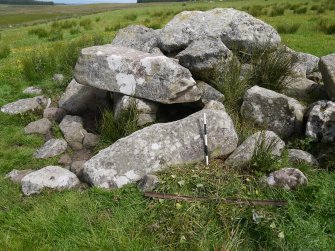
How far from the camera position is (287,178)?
4.93 metres

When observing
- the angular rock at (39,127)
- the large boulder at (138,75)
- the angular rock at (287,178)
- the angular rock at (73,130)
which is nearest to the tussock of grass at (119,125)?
the large boulder at (138,75)

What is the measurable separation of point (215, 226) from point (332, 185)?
5.78 feet

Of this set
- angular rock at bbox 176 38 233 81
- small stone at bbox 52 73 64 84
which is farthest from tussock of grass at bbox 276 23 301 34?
small stone at bbox 52 73 64 84

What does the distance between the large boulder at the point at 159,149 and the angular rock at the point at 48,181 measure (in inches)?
10.2

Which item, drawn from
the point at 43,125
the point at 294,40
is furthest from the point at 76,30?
the point at 43,125

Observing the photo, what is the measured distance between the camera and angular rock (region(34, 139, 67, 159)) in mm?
6664

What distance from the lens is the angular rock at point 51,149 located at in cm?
666

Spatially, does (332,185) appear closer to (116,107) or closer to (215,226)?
(215,226)

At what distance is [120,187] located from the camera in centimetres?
529

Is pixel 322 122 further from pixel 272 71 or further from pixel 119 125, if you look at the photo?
pixel 119 125

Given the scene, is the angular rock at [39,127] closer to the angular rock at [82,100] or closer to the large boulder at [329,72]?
the angular rock at [82,100]

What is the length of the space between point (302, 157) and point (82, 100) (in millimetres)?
4722

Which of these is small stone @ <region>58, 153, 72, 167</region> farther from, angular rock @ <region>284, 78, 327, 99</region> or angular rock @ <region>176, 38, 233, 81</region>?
angular rock @ <region>284, 78, 327, 99</region>

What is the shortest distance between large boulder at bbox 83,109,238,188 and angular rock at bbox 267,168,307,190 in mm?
937
